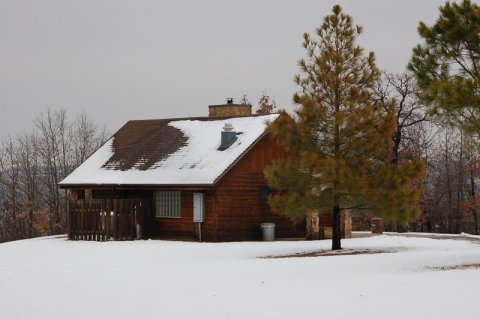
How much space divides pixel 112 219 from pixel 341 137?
1153 cm

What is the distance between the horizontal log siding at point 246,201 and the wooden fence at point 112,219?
3.84 meters

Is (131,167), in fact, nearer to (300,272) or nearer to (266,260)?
(266,260)

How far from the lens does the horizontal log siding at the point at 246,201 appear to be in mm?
31312

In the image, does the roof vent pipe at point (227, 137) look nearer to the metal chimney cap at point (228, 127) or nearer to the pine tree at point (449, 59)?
the metal chimney cap at point (228, 127)

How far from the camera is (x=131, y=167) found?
3509cm

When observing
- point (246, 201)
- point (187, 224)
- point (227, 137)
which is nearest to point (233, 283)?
point (246, 201)

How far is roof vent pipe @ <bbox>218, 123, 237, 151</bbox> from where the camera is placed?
3334cm

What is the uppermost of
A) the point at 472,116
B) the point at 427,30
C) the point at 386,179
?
the point at 427,30

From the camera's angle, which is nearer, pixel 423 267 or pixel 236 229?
pixel 423 267

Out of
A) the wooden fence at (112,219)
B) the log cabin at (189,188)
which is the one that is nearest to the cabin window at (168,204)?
the log cabin at (189,188)

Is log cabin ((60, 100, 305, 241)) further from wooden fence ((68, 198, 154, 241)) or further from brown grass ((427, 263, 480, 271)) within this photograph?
brown grass ((427, 263, 480, 271))

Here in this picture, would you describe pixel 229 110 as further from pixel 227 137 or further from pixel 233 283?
pixel 233 283

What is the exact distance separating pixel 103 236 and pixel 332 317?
20656 mm

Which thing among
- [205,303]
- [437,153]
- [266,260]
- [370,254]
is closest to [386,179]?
[370,254]
